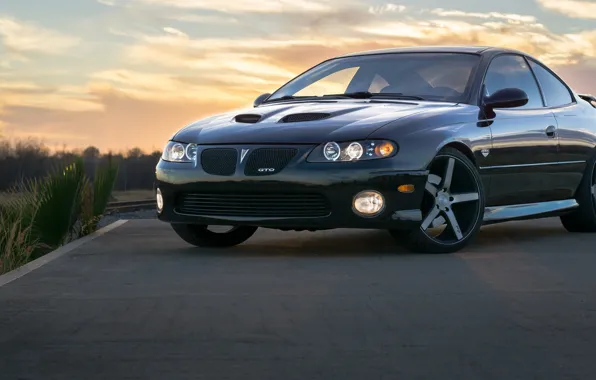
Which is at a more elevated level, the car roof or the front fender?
the car roof

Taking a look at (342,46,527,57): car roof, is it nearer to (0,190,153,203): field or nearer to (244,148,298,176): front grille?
(244,148,298,176): front grille

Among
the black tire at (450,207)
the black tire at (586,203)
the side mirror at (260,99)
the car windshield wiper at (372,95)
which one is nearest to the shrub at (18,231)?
the side mirror at (260,99)

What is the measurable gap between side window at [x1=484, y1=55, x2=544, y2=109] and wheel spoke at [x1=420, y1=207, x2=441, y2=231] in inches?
55.1

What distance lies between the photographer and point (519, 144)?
9.98 meters

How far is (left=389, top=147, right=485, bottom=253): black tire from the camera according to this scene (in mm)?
8891

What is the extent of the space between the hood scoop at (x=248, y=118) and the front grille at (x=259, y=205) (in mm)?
598

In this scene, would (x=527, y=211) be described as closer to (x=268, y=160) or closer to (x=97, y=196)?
(x=268, y=160)

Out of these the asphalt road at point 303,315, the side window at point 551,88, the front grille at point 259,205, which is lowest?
the asphalt road at point 303,315

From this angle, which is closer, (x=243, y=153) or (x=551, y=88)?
(x=243, y=153)

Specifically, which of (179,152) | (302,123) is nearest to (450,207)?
(302,123)

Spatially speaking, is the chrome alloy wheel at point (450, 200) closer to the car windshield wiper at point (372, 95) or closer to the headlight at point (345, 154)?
the headlight at point (345, 154)

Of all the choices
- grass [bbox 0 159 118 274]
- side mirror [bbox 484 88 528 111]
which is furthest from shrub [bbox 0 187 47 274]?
side mirror [bbox 484 88 528 111]

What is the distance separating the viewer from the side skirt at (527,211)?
9.65 meters

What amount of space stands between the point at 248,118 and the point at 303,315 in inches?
134
